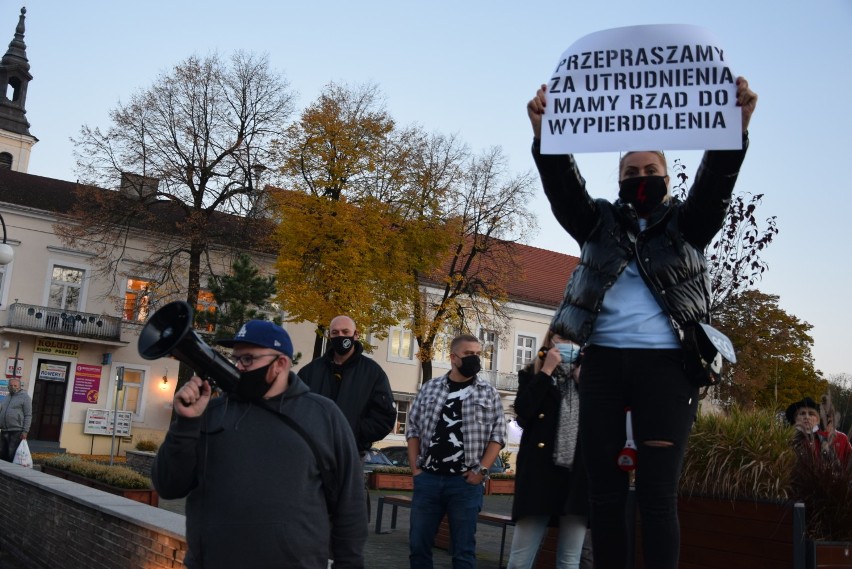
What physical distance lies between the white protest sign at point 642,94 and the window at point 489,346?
131ft

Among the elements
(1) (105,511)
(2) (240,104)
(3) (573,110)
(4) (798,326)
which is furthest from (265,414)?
(4) (798,326)

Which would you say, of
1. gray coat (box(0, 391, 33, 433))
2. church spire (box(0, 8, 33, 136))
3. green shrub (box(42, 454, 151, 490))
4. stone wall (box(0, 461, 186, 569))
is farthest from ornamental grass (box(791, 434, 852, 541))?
church spire (box(0, 8, 33, 136))

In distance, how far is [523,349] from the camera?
2382 inches

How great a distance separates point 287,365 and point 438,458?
3.02m

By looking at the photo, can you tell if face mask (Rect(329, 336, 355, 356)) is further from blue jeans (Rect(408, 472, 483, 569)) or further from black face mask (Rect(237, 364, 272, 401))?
black face mask (Rect(237, 364, 272, 401))

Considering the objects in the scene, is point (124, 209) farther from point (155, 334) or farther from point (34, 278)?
point (155, 334)

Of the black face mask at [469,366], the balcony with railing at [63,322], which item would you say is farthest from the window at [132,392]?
the black face mask at [469,366]

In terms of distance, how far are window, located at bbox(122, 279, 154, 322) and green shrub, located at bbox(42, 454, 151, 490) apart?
1018 inches

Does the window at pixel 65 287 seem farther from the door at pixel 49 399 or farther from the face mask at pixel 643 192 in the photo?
the face mask at pixel 643 192

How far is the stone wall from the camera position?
6.48m

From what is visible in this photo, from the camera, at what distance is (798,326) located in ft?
141

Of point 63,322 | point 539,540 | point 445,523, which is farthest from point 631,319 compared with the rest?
point 63,322

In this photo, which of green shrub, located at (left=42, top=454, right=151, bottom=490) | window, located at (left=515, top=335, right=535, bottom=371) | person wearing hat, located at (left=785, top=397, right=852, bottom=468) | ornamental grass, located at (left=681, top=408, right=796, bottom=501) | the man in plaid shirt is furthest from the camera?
window, located at (left=515, top=335, right=535, bottom=371)

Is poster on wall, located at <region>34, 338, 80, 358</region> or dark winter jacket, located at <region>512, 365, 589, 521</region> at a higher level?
poster on wall, located at <region>34, 338, 80, 358</region>
